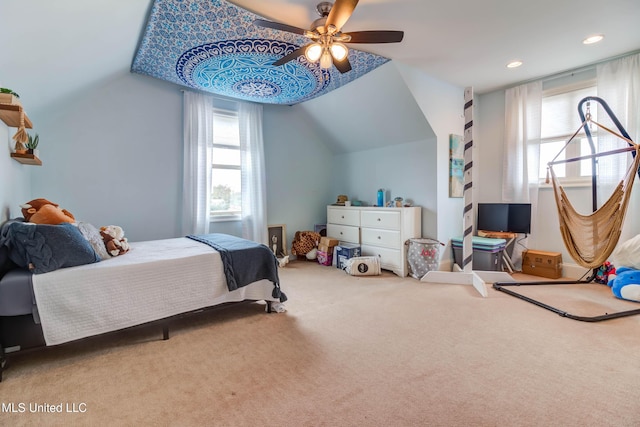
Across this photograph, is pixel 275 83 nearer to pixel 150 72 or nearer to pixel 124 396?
pixel 150 72

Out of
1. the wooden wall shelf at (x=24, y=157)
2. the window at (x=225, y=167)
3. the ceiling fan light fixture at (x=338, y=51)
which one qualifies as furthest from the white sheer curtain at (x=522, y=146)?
the wooden wall shelf at (x=24, y=157)

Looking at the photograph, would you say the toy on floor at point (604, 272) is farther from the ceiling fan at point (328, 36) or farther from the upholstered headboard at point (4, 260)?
the upholstered headboard at point (4, 260)

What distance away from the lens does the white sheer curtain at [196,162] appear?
3951 mm

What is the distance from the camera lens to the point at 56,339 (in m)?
1.84

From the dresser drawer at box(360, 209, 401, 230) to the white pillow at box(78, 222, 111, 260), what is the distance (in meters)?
3.22

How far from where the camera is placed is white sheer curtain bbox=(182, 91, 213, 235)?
3951 millimetres

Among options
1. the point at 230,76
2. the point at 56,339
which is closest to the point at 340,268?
the point at 230,76

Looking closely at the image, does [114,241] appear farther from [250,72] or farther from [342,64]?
[342,64]

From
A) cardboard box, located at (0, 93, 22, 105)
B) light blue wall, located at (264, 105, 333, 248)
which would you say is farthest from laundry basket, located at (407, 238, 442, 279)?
cardboard box, located at (0, 93, 22, 105)

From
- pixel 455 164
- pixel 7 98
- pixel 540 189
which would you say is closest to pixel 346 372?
pixel 7 98

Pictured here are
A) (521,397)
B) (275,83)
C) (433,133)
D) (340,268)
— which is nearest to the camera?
(521,397)

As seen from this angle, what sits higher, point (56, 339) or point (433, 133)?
point (433, 133)

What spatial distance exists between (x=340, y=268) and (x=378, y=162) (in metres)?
1.83

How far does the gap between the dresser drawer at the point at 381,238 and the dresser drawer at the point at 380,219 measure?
0.07 metres
